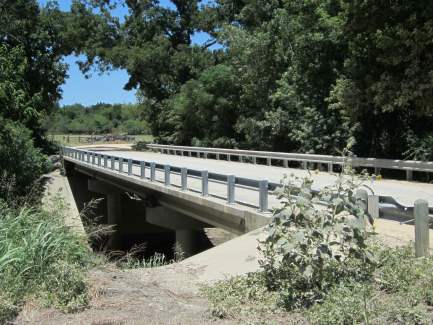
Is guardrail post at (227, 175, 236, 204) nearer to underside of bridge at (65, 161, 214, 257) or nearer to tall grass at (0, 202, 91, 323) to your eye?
tall grass at (0, 202, 91, 323)

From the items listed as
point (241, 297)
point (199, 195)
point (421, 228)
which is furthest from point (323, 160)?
point (241, 297)

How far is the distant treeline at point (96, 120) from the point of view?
125m

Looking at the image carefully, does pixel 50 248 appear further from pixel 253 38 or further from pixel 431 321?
pixel 253 38

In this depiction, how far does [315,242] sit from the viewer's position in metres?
5.96

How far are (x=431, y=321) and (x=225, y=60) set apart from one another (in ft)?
128

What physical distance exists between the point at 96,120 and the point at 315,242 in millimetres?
139373

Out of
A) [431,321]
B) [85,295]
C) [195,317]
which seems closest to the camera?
[431,321]

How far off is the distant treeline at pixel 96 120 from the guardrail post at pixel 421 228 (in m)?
107

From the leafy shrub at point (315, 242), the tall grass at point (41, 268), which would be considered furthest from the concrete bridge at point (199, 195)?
the tall grass at point (41, 268)

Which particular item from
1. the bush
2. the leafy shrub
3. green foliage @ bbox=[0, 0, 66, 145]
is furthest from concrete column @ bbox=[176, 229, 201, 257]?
green foliage @ bbox=[0, 0, 66, 145]

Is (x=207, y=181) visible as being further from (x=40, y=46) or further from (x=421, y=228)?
(x=40, y=46)

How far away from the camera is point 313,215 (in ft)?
20.1

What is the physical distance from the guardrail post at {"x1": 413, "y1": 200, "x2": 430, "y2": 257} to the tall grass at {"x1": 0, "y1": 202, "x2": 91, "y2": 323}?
3.98m

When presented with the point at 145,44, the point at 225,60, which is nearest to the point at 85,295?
the point at 225,60
